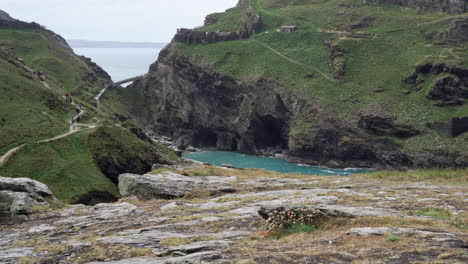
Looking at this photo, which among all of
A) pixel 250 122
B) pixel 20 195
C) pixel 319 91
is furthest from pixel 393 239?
pixel 250 122

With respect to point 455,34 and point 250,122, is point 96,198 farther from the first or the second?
point 455,34

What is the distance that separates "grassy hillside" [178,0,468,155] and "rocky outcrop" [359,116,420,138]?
1.78 meters

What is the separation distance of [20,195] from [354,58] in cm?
13446

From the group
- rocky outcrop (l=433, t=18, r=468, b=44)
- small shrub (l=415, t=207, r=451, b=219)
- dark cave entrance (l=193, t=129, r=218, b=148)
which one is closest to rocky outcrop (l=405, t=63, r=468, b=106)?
rocky outcrop (l=433, t=18, r=468, b=44)

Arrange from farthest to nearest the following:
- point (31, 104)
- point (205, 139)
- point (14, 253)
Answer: point (205, 139) < point (31, 104) < point (14, 253)

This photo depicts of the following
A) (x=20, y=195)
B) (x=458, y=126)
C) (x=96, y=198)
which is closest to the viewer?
(x=20, y=195)

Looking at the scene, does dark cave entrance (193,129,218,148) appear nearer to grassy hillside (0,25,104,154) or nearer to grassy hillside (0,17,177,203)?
grassy hillside (0,25,104,154)

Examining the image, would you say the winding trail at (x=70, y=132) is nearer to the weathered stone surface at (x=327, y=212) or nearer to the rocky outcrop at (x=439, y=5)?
the weathered stone surface at (x=327, y=212)

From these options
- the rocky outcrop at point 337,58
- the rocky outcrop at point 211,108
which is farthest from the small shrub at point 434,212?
the rocky outcrop at point 337,58

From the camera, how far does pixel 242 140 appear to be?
148 meters

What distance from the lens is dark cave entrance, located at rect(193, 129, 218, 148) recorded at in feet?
A: 529

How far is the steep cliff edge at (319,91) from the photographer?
122812 millimetres

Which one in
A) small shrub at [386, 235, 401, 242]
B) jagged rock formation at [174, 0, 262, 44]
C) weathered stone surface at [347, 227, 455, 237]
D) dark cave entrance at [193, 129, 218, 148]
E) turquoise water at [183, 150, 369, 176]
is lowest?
turquoise water at [183, 150, 369, 176]

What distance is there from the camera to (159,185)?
35344 millimetres
